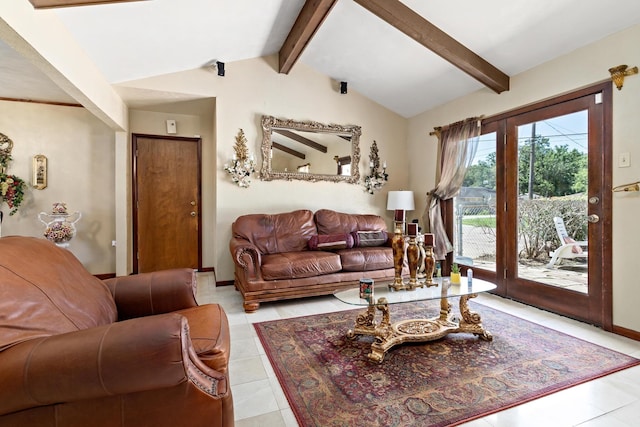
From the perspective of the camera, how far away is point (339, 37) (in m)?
3.57

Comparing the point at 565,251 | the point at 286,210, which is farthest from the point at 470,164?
the point at 286,210

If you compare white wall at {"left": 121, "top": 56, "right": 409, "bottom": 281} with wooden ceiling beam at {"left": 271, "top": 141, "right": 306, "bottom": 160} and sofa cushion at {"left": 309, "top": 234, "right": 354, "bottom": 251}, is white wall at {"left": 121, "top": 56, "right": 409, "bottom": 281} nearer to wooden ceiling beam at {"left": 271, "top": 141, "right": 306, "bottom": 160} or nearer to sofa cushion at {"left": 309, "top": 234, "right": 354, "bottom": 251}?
wooden ceiling beam at {"left": 271, "top": 141, "right": 306, "bottom": 160}

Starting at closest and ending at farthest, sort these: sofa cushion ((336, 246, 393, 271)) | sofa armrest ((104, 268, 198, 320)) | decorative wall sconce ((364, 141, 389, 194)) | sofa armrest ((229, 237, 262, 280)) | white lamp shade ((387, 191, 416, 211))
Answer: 1. sofa armrest ((104, 268, 198, 320))
2. sofa armrest ((229, 237, 262, 280))
3. sofa cushion ((336, 246, 393, 271))
4. white lamp shade ((387, 191, 416, 211))
5. decorative wall sconce ((364, 141, 389, 194))

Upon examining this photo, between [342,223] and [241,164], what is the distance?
1.54 meters

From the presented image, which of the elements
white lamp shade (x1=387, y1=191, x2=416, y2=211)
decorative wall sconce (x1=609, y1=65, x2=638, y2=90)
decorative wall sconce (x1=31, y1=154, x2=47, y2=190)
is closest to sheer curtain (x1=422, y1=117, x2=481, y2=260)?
white lamp shade (x1=387, y1=191, x2=416, y2=211)

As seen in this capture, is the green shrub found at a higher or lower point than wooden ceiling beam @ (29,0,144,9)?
lower

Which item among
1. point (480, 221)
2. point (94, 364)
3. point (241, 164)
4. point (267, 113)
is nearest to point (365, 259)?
point (480, 221)

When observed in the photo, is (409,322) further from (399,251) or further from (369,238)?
(369,238)

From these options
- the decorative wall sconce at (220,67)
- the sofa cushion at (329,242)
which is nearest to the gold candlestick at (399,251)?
the sofa cushion at (329,242)

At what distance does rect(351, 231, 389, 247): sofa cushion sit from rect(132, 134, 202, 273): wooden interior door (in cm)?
249

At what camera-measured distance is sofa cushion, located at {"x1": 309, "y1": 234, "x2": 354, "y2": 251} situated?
3654 millimetres

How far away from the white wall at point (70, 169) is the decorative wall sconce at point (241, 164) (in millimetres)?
1804

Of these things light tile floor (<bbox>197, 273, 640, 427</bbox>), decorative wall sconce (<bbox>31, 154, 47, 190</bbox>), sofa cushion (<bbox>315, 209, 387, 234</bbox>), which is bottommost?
light tile floor (<bbox>197, 273, 640, 427</bbox>)

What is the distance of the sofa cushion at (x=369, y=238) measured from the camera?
3869mm
